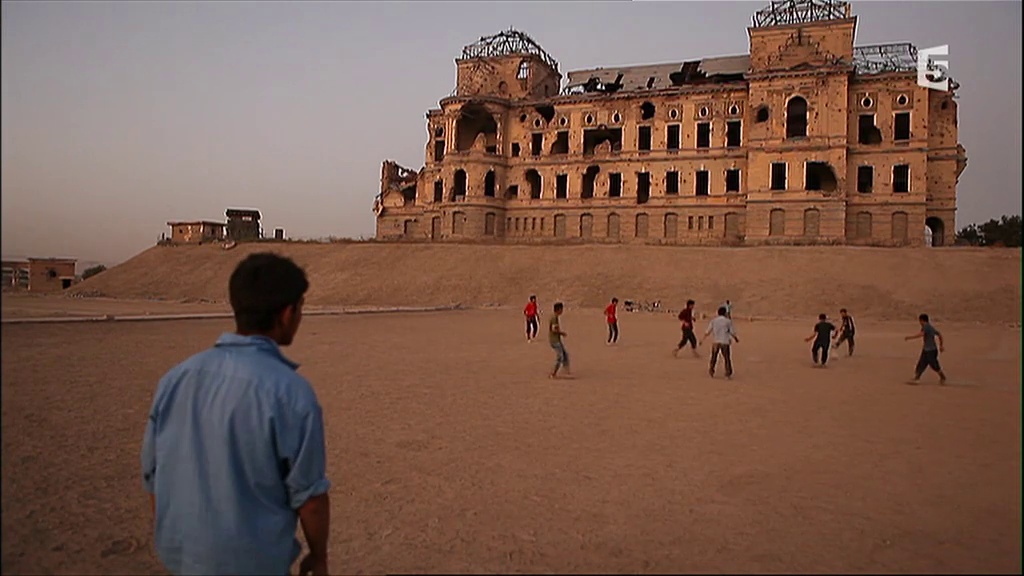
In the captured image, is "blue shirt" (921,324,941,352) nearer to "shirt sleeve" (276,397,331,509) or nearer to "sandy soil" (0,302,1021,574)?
"sandy soil" (0,302,1021,574)

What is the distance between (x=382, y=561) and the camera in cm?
484

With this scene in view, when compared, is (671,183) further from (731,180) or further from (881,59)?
(881,59)

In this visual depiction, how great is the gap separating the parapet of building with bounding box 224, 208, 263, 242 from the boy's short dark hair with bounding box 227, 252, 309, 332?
202ft

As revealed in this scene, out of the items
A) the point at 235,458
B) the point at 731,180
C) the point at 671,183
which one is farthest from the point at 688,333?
the point at 671,183

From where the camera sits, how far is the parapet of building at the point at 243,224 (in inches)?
2421

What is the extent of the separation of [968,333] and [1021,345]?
78.9ft

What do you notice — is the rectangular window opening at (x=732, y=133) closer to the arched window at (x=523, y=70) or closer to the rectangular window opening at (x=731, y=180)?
the rectangular window opening at (x=731, y=180)

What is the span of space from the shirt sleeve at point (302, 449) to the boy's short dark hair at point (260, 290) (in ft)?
1.37

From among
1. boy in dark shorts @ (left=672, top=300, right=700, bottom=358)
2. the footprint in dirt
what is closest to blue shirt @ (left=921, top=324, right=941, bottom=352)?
boy in dark shorts @ (left=672, top=300, right=700, bottom=358)

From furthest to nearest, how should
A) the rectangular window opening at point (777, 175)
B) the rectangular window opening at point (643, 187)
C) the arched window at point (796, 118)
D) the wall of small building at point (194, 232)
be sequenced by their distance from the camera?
the wall of small building at point (194, 232), the rectangular window opening at point (643, 187), the arched window at point (796, 118), the rectangular window opening at point (777, 175)

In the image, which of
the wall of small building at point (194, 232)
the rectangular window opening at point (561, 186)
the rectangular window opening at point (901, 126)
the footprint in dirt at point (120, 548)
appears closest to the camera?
the footprint in dirt at point (120, 548)

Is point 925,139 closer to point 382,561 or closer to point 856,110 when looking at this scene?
point 856,110

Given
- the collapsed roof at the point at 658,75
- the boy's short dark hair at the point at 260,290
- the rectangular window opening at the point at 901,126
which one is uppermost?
the collapsed roof at the point at 658,75

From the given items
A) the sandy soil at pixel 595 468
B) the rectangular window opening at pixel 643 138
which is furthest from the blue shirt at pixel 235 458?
the rectangular window opening at pixel 643 138
